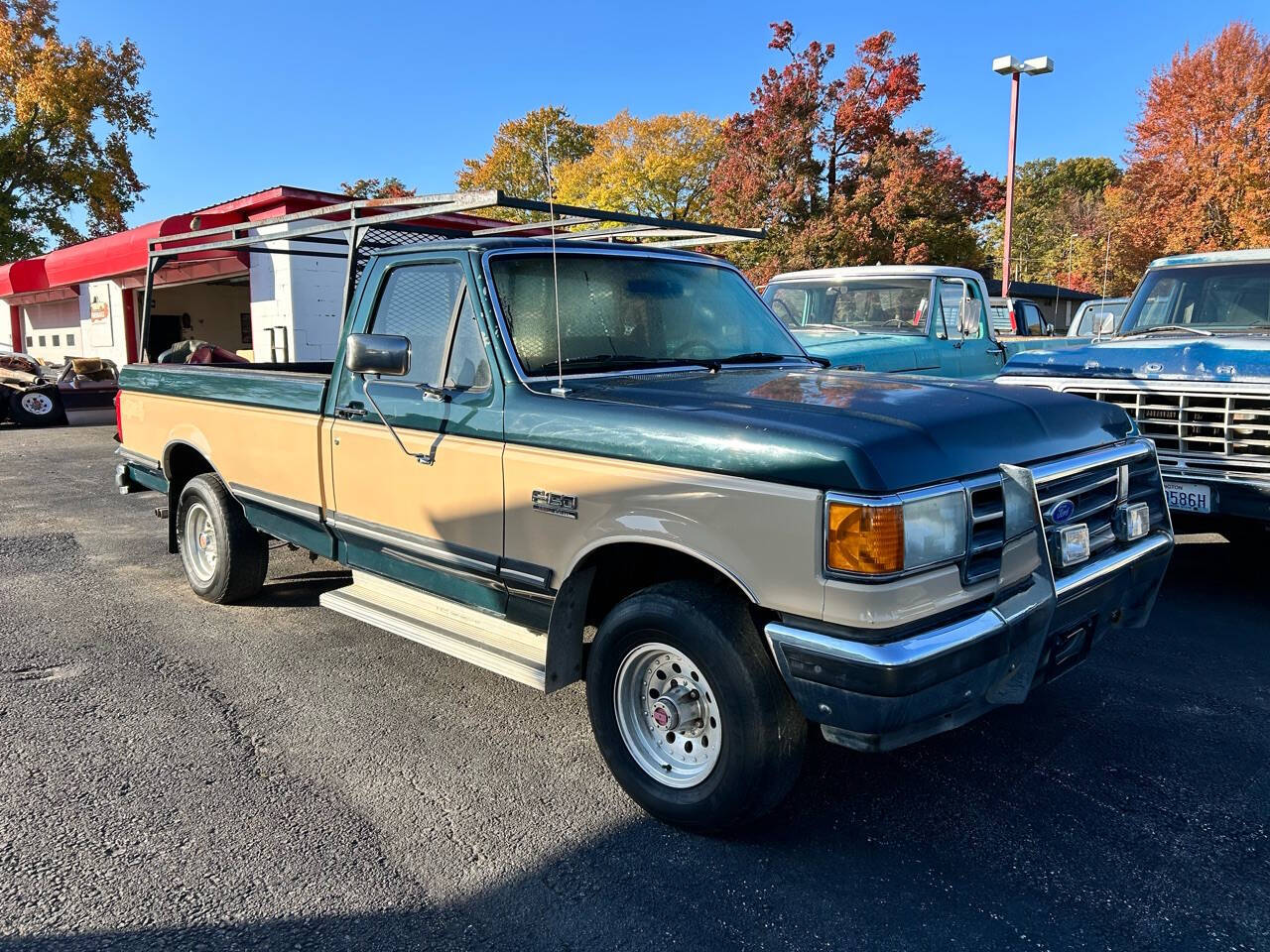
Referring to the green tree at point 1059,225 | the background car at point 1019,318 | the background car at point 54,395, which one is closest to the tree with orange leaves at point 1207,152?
the green tree at point 1059,225

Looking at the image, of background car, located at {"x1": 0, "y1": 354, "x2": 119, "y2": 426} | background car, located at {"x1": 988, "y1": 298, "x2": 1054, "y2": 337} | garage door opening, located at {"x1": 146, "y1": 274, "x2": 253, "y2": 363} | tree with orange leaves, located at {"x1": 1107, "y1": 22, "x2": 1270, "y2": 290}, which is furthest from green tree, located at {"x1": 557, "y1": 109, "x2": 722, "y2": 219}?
background car, located at {"x1": 988, "y1": 298, "x2": 1054, "y2": 337}

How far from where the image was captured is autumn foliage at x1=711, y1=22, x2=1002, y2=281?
2548 centimetres

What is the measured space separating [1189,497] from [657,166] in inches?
1462

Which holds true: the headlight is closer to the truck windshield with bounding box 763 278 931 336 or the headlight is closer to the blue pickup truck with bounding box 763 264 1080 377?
the blue pickup truck with bounding box 763 264 1080 377

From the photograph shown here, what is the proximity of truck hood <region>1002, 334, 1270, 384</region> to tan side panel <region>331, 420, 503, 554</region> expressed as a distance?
413 centimetres

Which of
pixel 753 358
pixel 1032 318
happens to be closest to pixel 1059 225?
pixel 1032 318

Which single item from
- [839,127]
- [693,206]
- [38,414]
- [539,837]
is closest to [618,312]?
[539,837]

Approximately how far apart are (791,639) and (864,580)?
0.28 metres

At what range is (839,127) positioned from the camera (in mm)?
25953

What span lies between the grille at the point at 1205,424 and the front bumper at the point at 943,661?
2331 mm

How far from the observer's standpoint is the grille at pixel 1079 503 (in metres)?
2.91

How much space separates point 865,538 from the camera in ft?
8.71

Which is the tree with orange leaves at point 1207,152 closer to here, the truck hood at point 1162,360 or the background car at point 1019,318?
the background car at point 1019,318

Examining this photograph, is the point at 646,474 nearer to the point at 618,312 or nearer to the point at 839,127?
the point at 618,312
